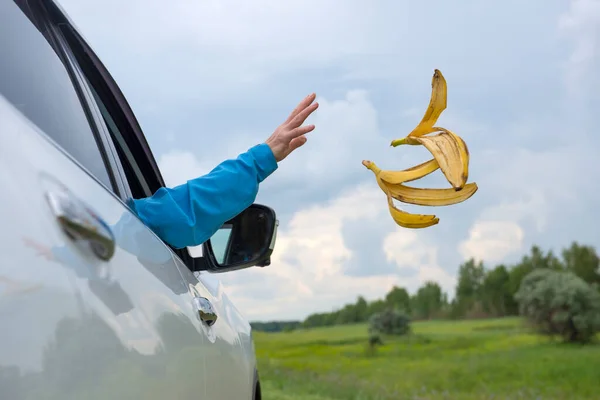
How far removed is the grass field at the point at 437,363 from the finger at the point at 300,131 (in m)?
10.5

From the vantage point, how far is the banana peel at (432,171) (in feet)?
5.20

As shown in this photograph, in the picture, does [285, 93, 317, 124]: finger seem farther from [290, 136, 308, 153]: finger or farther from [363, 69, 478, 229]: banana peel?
[363, 69, 478, 229]: banana peel

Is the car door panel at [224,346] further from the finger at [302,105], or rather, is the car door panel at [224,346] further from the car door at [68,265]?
the finger at [302,105]

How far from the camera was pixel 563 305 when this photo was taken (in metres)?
22.0

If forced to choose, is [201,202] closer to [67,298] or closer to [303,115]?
[303,115]

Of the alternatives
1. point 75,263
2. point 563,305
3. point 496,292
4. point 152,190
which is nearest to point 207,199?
point 152,190

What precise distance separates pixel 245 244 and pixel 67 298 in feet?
5.25

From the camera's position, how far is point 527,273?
24062 mm

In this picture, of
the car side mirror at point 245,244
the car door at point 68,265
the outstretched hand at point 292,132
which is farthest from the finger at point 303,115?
the car door at point 68,265

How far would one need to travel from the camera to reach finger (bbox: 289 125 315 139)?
2032 mm

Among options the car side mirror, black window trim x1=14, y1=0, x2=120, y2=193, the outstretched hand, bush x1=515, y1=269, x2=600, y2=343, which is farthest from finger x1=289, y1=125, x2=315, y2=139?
bush x1=515, y1=269, x2=600, y2=343

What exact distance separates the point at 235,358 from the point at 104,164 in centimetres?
95

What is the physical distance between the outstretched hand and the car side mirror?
44 cm

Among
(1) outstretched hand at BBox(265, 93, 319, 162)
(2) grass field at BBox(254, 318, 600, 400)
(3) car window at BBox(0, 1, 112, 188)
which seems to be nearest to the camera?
(3) car window at BBox(0, 1, 112, 188)
